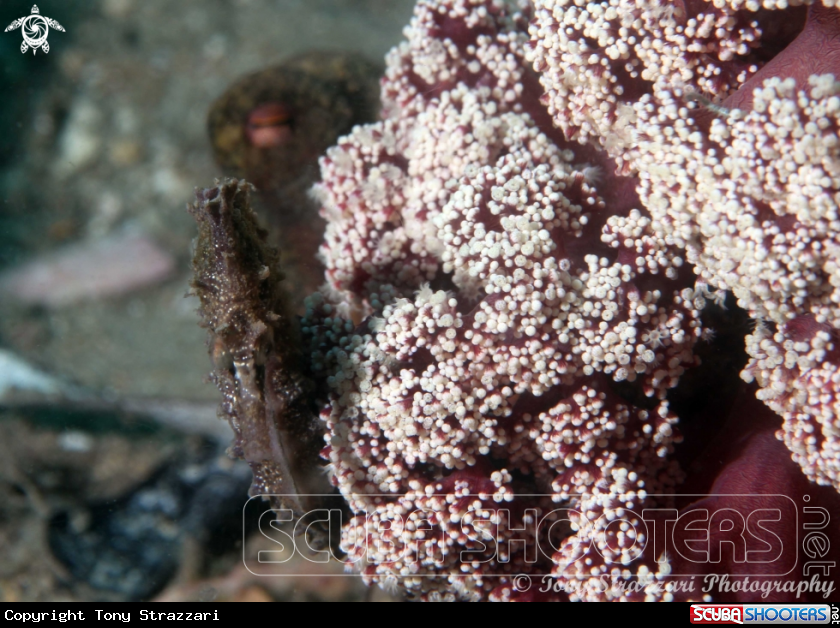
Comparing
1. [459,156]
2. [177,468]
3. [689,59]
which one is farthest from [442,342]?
[177,468]

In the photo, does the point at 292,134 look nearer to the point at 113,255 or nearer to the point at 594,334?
the point at 594,334

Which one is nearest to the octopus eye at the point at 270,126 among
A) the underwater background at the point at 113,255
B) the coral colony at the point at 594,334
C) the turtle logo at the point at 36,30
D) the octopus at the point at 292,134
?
the octopus at the point at 292,134

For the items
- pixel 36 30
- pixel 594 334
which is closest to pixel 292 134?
pixel 594 334

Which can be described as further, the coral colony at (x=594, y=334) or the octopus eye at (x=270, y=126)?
the octopus eye at (x=270, y=126)

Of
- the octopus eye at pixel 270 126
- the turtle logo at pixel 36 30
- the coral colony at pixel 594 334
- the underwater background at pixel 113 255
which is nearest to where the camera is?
the coral colony at pixel 594 334

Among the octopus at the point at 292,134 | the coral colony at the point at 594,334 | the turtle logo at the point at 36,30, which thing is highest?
the turtle logo at the point at 36,30

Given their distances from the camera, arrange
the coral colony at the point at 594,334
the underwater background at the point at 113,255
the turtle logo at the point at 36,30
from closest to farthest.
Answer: the coral colony at the point at 594,334 < the underwater background at the point at 113,255 < the turtle logo at the point at 36,30

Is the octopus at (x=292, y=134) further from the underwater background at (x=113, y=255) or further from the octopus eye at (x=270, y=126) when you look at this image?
the underwater background at (x=113, y=255)

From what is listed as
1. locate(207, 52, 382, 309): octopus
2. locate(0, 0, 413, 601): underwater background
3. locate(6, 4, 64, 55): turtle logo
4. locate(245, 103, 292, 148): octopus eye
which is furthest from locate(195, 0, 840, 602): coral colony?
locate(6, 4, 64, 55): turtle logo

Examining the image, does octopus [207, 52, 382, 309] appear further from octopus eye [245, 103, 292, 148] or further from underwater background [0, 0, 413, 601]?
underwater background [0, 0, 413, 601]

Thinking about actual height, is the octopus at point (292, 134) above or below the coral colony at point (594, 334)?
above
